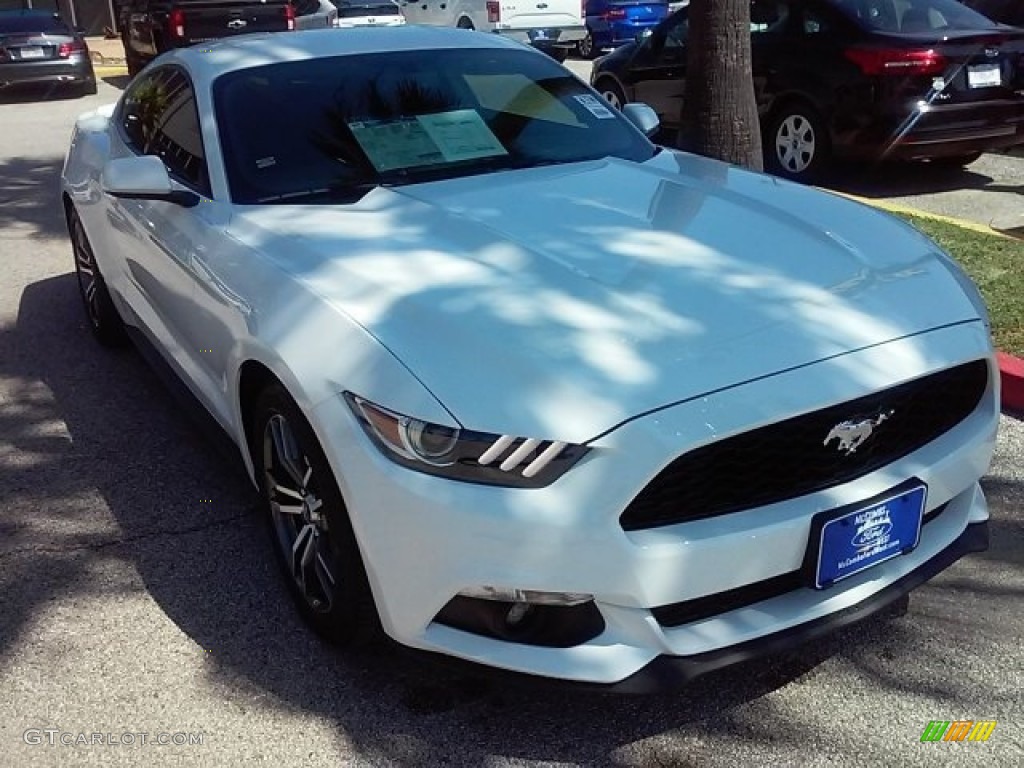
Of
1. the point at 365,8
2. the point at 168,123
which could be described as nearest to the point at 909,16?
the point at 168,123

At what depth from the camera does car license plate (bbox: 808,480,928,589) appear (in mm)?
2580

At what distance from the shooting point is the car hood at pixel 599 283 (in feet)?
8.34

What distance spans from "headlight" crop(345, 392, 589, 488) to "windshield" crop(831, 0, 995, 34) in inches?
269

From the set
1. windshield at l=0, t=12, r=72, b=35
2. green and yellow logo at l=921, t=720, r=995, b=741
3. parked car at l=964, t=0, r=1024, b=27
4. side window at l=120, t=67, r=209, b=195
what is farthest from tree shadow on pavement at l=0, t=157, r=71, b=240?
parked car at l=964, t=0, r=1024, b=27

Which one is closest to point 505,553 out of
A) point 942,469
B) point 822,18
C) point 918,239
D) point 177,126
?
point 942,469

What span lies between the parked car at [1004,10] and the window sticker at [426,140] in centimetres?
964

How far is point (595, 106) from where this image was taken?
459 cm

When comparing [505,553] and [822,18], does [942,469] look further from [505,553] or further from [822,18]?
[822,18]

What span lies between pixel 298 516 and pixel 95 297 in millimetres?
2938

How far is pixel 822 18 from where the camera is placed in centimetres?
850

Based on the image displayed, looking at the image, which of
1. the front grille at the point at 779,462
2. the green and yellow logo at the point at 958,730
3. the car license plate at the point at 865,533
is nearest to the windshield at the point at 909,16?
the front grille at the point at 779,462

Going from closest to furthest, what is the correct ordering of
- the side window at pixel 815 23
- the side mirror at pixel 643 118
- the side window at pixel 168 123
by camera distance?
the side window at pixel 168 123
the side mirror at pixel 643 118
the side window at pixel 815 23

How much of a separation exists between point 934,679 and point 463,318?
5.17ft

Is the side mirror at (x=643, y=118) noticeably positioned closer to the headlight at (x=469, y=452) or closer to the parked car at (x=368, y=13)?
the headlight at (x=469, y=452)
